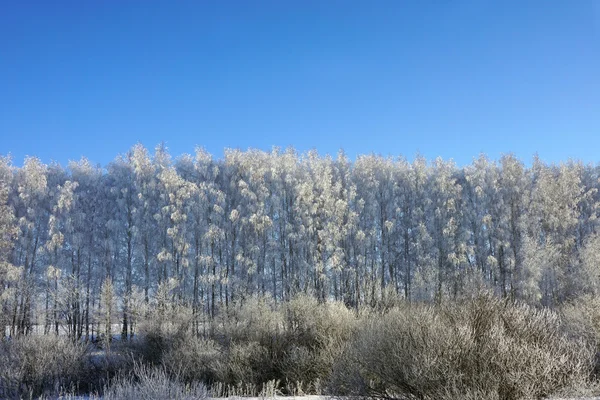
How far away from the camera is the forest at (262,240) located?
29.5 m

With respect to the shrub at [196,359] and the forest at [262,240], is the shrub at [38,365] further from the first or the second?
the shrub at [196,359]

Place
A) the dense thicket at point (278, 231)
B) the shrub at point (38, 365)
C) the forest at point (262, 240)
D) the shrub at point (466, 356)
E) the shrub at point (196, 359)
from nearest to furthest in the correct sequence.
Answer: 1. the shrub at point (466, 356)
2. the shrub at point (38, 365)
3. the shrub at point (196, 359)
4. the forest at point (262, 240)
5. the dense thicket at point (278, 231)

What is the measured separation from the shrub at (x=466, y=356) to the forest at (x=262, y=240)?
398 inches

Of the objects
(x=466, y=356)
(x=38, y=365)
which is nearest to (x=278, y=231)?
(x=38, y=365)

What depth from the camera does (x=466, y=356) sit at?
11766mm

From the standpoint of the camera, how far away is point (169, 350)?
2473 centimetres

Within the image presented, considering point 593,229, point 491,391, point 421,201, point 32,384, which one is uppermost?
point 421,201

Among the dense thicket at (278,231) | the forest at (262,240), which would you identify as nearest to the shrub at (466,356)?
the forest at (262,240)

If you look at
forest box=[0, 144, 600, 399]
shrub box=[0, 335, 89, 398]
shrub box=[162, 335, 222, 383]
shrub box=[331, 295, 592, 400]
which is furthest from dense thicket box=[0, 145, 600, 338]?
shrub box=[331, 295, 592, 400]

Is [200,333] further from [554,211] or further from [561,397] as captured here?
[554,211]

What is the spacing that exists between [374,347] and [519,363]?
13.9 ft

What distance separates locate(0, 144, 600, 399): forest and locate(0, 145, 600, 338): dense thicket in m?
0.15

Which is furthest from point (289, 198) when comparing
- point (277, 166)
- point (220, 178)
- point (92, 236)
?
point (92, 236)

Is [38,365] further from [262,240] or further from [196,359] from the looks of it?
[262,240]
